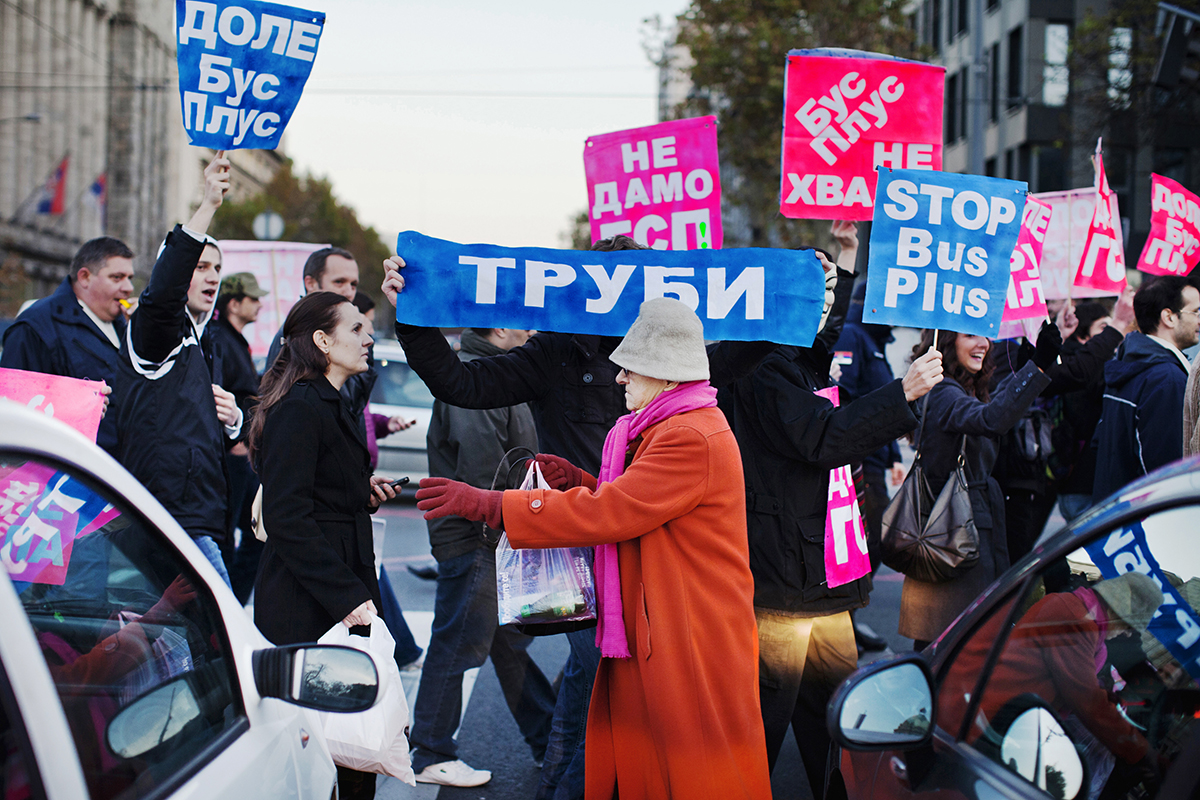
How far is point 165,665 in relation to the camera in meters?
1.95

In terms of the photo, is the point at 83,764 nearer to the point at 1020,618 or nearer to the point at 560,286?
the point at 1020,618

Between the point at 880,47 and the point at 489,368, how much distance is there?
19.9 m

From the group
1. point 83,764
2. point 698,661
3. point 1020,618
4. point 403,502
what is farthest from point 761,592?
point 403,502

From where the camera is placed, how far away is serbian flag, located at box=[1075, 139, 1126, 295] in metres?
5.86

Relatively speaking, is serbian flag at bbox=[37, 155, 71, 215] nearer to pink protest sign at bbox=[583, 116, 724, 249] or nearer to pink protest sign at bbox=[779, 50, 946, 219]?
pink protest sign at bbox=[583, 116, 724, 249]

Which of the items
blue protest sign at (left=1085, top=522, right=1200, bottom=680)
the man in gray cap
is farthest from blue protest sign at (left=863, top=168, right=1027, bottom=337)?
the man in gray cap

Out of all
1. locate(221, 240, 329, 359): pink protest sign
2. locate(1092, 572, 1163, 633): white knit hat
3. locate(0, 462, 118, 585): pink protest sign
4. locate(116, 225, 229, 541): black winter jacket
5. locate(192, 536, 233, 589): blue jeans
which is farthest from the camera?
locate(221, 240, 329, 359): pink protest sign

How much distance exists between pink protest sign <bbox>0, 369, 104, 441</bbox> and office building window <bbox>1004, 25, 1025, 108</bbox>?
100ft

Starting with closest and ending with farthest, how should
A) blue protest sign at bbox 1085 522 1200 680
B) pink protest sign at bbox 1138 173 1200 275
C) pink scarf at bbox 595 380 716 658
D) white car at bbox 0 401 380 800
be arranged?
white car at bbox 0 401 380 800 < blue protest sign at bbox 1085 522 1200 680 < pink scarf at bbox 595 380 716 658 < pink protest sign at bbox 1138 173 1200 275

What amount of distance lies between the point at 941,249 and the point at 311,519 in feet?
8.13

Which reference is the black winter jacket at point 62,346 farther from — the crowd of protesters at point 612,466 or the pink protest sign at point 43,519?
the pink protest sign at point 43,519

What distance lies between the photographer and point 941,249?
4.04m

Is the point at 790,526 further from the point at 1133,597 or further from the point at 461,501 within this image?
the point at 1133,597

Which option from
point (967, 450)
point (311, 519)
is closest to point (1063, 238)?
point (967, 450)
